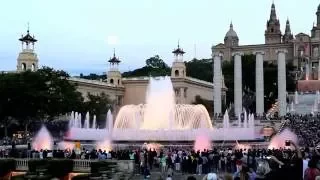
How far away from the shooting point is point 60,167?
32.5m

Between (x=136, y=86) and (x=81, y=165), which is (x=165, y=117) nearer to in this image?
(x=81, y=165)

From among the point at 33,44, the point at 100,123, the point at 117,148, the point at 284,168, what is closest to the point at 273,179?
the point at 284,168

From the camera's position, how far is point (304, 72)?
155 meters

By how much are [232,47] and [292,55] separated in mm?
17102

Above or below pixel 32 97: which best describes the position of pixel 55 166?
below

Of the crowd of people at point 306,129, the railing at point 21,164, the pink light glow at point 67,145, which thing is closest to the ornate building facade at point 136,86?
the crowd of people at point 306,129

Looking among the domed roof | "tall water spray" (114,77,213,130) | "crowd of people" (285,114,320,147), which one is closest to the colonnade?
"crowd of people" (285,114,320,147)

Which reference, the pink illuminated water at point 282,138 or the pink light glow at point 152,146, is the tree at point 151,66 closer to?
the pink illuminated water at point 282,138

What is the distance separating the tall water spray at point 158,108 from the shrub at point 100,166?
18791mm

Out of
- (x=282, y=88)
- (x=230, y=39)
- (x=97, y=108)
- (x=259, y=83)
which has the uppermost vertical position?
(x=230, y=39)

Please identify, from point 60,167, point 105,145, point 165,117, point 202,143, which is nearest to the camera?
point 60,167

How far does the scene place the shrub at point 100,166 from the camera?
99.3ft

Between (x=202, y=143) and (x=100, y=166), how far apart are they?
11.8 meters

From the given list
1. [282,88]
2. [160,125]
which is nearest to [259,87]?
[282,88]
